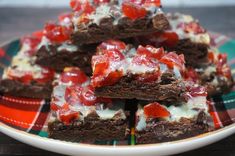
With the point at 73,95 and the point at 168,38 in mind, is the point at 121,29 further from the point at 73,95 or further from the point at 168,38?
the point at 73,95

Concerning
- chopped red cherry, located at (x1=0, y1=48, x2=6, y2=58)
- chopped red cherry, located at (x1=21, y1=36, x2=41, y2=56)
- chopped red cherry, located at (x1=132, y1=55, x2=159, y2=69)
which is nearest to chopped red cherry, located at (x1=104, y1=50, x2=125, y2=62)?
chopped red cherry, located at (x1=132, y1=55, x2=159, y2=69)

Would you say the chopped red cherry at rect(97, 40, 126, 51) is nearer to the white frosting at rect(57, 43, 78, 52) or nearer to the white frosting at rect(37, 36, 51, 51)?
the white frosting at rect(57, 43, 78, 52)

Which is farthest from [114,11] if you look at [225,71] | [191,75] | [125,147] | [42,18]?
[42,18]

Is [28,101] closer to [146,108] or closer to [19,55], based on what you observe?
[19,55]

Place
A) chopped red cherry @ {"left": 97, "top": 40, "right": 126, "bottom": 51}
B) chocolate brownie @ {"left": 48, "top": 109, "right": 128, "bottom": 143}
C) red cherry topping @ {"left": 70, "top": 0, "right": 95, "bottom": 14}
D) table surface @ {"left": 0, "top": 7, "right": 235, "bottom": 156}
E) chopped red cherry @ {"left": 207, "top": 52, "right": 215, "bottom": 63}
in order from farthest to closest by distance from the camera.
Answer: table surface @ {"left": 0, "top": 7, "right": 235, "bottom": 156} → chopped red cherry @ {"left": 207, "top": 52, "right": 215, "bottom": 63} → red cherry topping @ {"left": 70, "top": 0, "right": 95, "bottom": 14} → chopped red cherry @ {"left": 97, "top": 40, "right": 126, "bottom": 51} → chocolate brownie @ {"left": 48, "top": 109, "right": 128, "bottom": 143}

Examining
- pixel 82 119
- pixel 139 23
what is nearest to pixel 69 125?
pixel 82 119

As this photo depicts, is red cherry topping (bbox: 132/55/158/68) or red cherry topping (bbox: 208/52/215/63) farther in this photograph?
red cherry topping (bbox: 208/52/215/63)

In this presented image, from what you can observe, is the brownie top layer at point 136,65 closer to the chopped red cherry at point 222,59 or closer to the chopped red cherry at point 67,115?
the chopped red cherry at point 67,115
